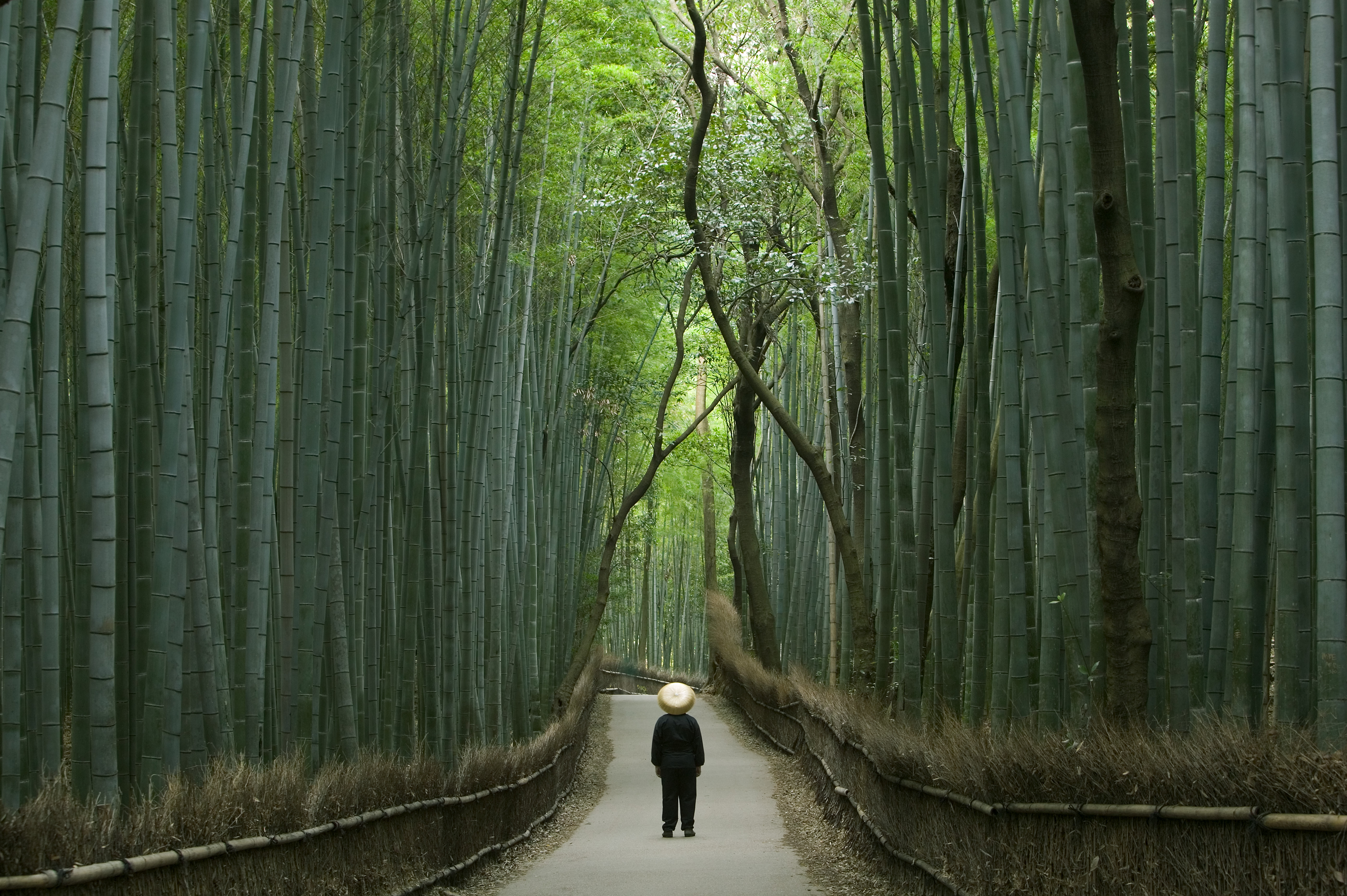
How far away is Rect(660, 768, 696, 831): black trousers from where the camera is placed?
23.7 feet

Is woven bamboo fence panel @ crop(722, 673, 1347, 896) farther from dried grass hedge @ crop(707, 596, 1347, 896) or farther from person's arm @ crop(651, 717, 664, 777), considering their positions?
person's arm @ crop(651, 717, 664, 777)

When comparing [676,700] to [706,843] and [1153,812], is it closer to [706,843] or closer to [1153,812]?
[706,843]

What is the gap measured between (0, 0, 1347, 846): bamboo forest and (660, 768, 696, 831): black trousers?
927mm

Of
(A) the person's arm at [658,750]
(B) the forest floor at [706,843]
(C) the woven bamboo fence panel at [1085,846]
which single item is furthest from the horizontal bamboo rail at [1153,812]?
(A) the person's arm at [658,750]

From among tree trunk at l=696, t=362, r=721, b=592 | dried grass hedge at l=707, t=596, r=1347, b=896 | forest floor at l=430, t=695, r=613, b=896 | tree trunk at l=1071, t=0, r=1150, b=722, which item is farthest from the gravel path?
tree trunk at l=696, t=362, r=721, b=592

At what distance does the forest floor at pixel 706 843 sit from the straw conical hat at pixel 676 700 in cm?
68

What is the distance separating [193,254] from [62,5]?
0.98 m

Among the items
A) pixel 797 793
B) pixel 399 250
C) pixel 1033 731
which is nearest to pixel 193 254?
pixel 399 250

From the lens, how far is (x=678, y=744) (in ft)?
24.1

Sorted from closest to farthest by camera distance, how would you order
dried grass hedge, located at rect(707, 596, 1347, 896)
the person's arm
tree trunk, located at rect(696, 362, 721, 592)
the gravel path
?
1. dried grass hedge, located at rect(707, 596, 1347, 896)
2. the gravel path
3. the person's arm
4. tree trunk, located at rect(696, 362, 721, 592)

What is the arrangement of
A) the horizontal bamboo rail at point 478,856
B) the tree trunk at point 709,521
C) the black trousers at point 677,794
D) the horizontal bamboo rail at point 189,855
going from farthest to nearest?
the tree trunk at point 709,521, the black trousers at point 677,794, the horizontal bamboo rail at point 478,856, the horizontal bamboo rail at point 189,855

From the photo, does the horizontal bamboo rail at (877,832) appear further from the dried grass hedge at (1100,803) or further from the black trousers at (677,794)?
the black trousers at (677,794)

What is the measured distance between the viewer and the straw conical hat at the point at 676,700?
721cm

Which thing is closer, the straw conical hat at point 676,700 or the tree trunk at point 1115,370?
the tree trunk at point 1115,370
